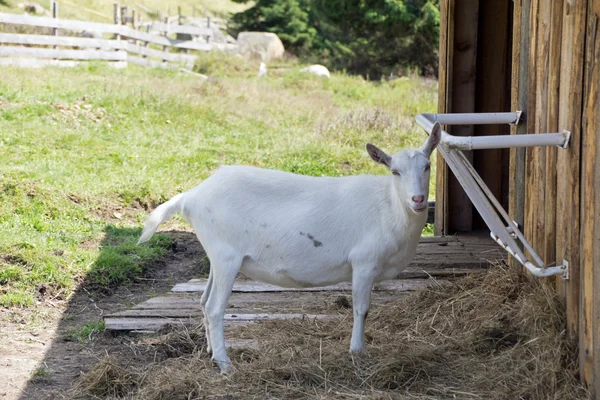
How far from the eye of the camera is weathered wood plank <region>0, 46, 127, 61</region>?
19728 millimetres

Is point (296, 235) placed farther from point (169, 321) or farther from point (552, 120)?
point (552, 120)

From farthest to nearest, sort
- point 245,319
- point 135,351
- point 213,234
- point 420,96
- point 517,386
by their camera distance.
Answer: point 420,96 < point 245,319 < point 135,351 < point 213,234 < point 517,386

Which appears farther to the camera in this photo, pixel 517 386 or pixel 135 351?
pixel 135 351

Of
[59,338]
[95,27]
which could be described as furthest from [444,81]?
[95,27]

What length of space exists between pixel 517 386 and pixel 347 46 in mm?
25270

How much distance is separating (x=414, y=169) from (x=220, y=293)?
151 centimetres

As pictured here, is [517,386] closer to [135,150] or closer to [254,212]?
[254,212]

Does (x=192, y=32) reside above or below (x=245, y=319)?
above

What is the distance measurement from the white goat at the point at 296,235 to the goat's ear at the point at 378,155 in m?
0.15

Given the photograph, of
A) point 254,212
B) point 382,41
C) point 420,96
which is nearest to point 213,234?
point 254,212

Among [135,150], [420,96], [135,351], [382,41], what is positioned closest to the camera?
[135,351]

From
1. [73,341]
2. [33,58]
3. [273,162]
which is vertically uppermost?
[33,58]

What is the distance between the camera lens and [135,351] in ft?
19.2

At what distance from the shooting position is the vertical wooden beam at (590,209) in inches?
168
